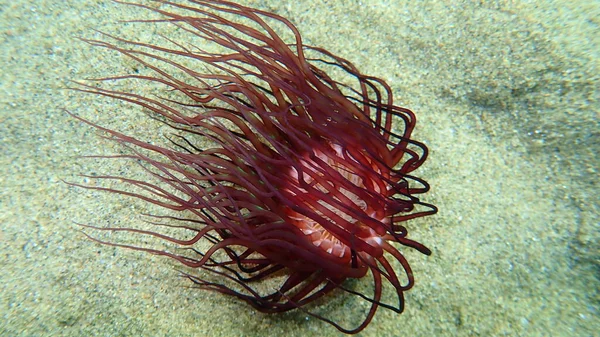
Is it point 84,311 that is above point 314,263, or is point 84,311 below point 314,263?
below

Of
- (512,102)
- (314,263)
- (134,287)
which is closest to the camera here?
(314,263)

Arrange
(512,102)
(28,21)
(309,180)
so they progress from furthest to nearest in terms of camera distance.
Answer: (28,21) < (512,102) < (309,180)

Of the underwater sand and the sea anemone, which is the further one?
the underwater sand

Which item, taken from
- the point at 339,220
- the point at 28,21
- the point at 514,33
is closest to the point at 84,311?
the point at 339,220

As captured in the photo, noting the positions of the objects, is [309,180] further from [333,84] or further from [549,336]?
[549,336]

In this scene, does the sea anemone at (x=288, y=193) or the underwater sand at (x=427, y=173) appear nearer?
the sea anemone at (x=288, y=193)

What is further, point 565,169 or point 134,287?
point 565,169

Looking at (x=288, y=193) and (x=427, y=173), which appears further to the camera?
(x=427, y=173)

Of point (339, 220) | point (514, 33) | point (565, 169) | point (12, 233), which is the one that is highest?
point (514, 33)
